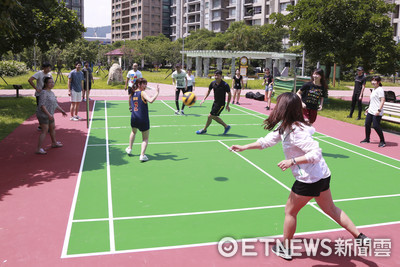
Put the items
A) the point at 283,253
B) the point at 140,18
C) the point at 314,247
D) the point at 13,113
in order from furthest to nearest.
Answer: the point at 140,18, the point at 13,113, the point at 314,247, the point at 283,253

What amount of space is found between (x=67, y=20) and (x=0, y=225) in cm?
Answer: 1506

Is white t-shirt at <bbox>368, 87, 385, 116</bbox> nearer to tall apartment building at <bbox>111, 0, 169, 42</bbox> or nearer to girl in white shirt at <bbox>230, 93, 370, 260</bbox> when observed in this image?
girl in white shirt at <bbox>230, 93, 370, 260</bbox>

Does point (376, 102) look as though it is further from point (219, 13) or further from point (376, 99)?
point (219, 13)

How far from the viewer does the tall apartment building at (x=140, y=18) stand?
12550cm

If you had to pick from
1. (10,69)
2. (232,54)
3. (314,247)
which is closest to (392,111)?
(314,247)

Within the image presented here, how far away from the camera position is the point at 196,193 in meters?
6.94

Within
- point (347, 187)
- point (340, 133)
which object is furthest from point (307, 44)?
point (347, 187)

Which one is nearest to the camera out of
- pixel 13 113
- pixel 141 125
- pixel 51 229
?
pixel 51 229

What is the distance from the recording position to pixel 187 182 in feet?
24.9

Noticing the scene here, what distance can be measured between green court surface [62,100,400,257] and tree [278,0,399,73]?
10.5 m

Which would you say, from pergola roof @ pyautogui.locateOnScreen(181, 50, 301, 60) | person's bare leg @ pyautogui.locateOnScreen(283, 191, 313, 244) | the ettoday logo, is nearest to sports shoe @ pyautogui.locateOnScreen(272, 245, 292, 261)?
the ettoday logo

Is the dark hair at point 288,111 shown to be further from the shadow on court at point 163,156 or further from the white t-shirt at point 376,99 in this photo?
the white t-shirt at point 376,99

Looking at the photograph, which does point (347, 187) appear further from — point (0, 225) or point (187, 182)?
point (0, 225)

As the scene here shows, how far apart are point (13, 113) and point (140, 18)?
4618 inches
